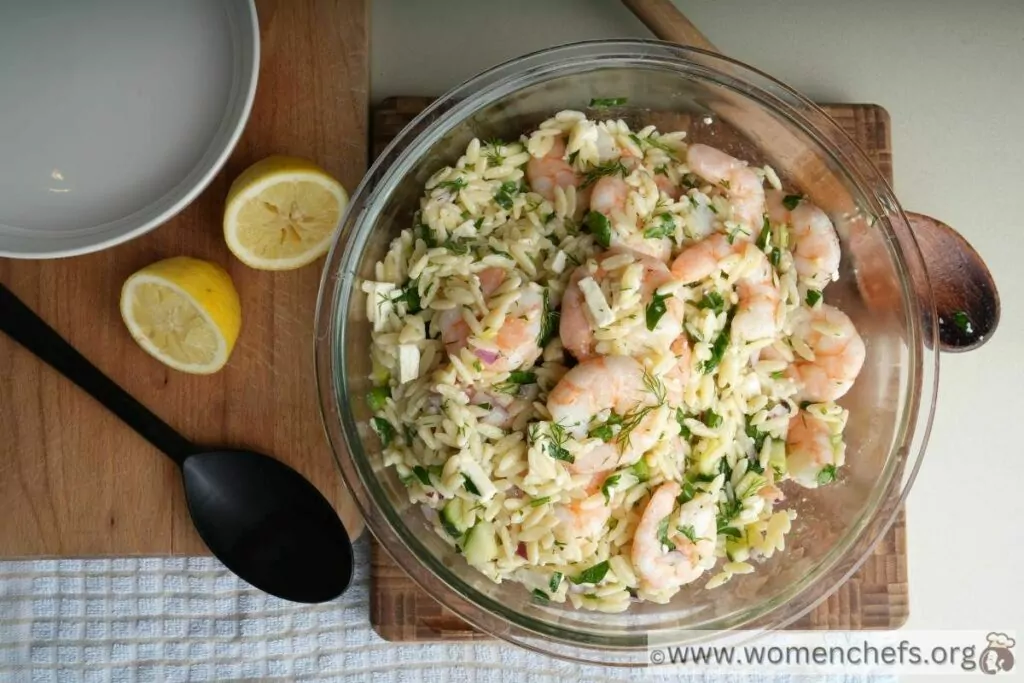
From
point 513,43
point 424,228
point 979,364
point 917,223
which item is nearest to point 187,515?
point 424,228

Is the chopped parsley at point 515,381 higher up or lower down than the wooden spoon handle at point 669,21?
lower down

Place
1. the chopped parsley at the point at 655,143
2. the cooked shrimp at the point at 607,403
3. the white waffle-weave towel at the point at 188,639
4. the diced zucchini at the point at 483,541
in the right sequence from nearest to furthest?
the cooked shrimp at the point at 607,403 < the diced zucchini at the point at 483,541 < the chopped parsley at the point at 655,143 < the white waffle-weave towel at the point at 188,639

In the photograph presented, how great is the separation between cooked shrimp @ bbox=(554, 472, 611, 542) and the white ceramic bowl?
72 centimetres

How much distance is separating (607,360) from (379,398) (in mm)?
372

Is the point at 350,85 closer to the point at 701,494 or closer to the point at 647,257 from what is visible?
the point at 647,257

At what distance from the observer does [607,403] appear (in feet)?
3.65

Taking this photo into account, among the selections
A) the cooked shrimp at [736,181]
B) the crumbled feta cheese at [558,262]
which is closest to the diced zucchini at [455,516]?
the crumbled feta cheese at [558,262]

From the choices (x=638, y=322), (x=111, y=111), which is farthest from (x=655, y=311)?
(x=111, y=111)

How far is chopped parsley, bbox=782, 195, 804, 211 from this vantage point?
1318mm

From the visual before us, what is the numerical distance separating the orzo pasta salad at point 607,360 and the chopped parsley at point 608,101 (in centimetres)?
6

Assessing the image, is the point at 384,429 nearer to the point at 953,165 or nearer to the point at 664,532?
the point at 664,532

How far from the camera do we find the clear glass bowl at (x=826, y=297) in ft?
4.10

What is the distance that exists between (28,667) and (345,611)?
0.60m

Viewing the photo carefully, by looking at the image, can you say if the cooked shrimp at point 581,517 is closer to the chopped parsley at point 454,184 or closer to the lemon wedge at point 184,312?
the chopped parsley at point 454,184
